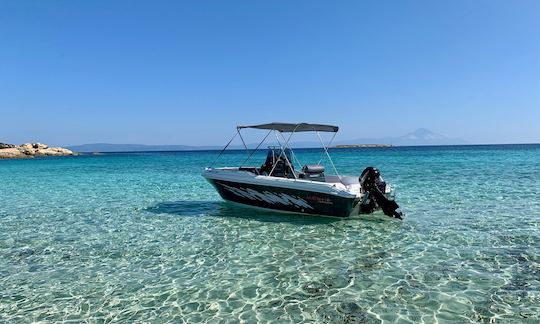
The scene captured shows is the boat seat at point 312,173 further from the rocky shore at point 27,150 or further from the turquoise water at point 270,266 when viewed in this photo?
the rocky shore at point 27,150

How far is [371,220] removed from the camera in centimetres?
1145

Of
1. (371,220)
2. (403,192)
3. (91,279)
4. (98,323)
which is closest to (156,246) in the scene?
(91,279)

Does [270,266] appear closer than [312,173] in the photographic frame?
Yes

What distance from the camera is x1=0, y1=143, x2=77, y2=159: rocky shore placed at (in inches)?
3231

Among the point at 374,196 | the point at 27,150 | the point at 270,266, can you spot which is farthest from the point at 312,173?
the point at 27,150

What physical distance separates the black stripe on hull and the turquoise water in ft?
1.11

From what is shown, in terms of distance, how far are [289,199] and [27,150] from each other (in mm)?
95687

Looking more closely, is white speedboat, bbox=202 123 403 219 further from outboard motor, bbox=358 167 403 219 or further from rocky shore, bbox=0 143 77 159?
rocky shore, bbox=0 143 77 159

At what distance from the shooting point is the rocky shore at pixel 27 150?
82062 millimetres

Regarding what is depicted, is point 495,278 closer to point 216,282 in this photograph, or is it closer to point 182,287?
point 216,282

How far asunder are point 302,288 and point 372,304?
1.16m

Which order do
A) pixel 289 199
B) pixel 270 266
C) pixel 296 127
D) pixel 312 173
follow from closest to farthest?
1. pixel 270 266
2. pixel 289 199
3. pixel 312 173
4. pixel 296 127

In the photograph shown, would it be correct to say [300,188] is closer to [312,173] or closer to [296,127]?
[312,173]

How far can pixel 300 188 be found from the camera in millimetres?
11477
